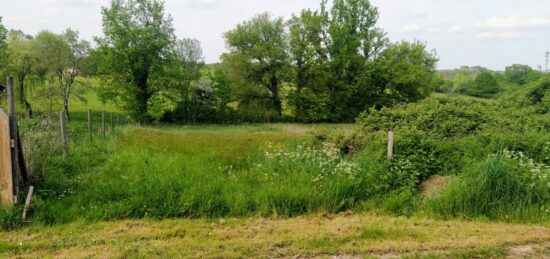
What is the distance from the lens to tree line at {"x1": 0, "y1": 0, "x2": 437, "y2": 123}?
38.9 metres

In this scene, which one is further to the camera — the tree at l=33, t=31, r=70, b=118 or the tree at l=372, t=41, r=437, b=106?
the tree at l=372, t=41, r=437, b=106

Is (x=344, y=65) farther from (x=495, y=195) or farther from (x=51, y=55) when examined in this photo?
(x=495, y=195)

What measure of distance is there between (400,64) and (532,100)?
31104 millimetres

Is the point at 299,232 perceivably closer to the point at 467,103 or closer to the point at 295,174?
the point at 295,174

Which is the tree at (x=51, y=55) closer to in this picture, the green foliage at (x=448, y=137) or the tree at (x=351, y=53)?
the tree at (x=351, y=53)

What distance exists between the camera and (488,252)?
14.8 ft

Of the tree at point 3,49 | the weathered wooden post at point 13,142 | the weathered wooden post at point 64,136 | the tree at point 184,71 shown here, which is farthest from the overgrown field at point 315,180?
the tree at point 184,71

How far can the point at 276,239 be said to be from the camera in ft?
16.3

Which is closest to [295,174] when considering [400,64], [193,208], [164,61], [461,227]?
[193,208]

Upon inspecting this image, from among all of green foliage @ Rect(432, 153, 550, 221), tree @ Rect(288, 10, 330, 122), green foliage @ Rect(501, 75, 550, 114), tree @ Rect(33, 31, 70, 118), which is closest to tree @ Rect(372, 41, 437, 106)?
tree @ Rect(288, 10, 330, 122)

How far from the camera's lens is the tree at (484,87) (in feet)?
209

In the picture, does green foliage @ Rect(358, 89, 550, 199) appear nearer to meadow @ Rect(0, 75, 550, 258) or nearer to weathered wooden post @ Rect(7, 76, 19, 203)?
meadow @ Rect(0, 75, 550, 258)

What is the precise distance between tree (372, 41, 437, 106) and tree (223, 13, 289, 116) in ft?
38.0

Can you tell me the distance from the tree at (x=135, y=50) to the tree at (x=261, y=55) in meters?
7.93
